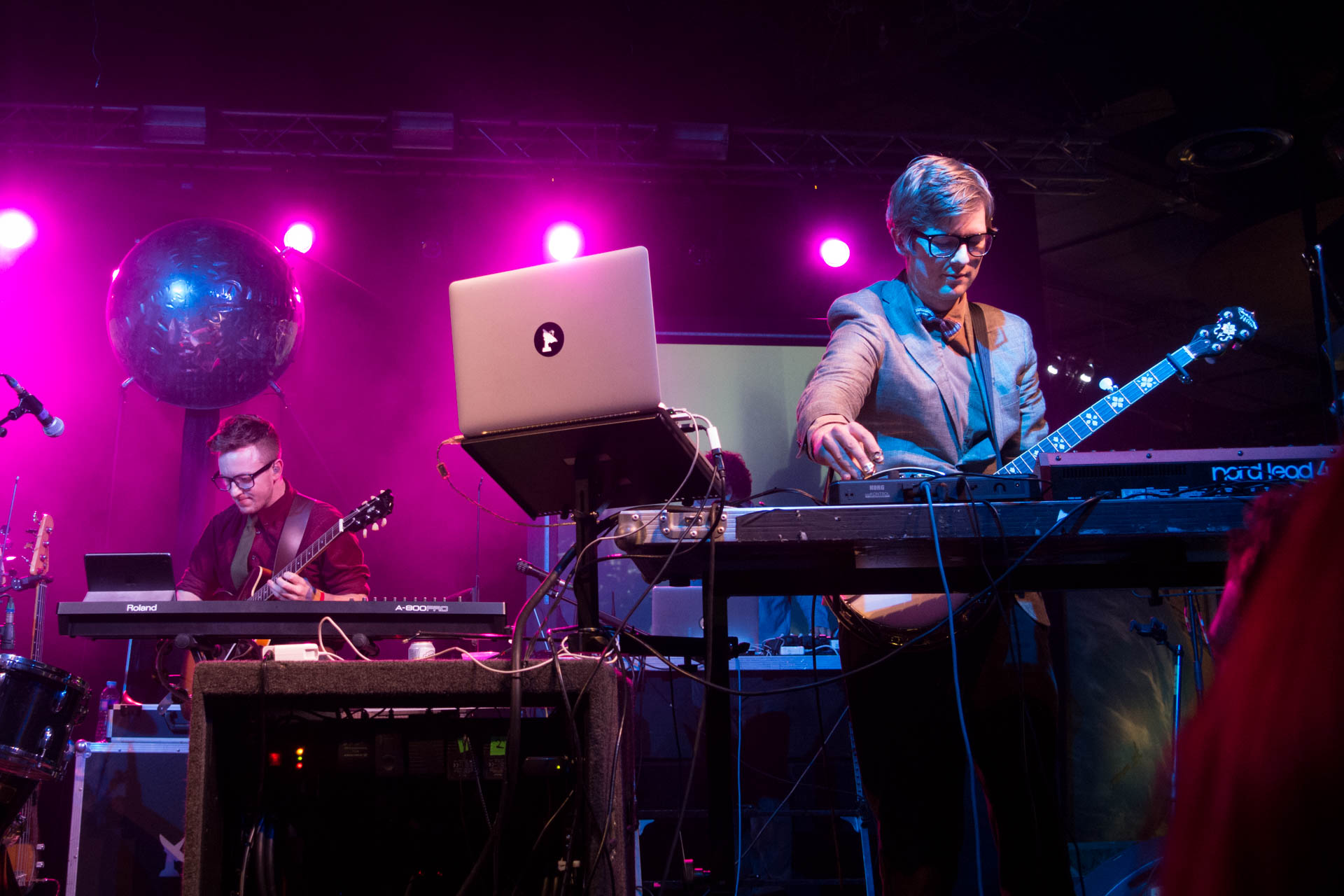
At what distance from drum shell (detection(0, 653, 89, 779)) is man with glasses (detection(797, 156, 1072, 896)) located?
323cm

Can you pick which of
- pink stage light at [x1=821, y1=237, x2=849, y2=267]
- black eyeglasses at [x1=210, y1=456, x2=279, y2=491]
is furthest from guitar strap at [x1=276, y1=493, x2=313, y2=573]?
pink stage light at [x1=821, y1=237, x2=849, y2=267]

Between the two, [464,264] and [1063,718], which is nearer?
[1063,718]

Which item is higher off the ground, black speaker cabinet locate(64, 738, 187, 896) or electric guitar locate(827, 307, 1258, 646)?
electric guitar locate(827, 307, 1258, 646)

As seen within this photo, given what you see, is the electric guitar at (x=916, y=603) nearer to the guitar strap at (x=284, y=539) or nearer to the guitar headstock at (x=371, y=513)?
the guitar headstock at (x=371, y=513)

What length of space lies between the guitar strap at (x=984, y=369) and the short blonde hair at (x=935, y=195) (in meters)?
0.27

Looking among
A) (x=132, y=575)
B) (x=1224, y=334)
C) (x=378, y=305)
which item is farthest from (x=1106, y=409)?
(x=378, y=305)

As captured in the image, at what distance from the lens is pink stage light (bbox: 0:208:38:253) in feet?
21.5

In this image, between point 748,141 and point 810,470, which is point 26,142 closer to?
point 748,141

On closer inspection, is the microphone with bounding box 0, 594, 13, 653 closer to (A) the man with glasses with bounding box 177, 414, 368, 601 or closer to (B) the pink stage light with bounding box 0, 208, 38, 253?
(A) the man with glasses with bounding box 177, 414, 368, 601

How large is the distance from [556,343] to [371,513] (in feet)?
9.69

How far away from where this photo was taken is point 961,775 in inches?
86.4

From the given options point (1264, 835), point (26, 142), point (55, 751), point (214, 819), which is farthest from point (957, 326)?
point (26, 142)

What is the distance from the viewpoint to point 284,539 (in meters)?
4.88

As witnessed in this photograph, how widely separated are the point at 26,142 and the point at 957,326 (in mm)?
6497
